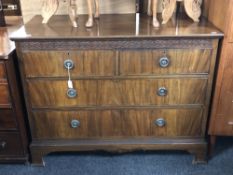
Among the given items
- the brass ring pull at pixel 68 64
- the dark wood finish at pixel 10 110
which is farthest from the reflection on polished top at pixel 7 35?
the brass ring pull at pixel 68 64

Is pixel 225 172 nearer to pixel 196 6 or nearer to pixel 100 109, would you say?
pixel 100 109

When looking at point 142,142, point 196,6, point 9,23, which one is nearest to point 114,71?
point 142,142

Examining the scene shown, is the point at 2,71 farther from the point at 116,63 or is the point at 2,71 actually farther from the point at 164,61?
the point at 164,61

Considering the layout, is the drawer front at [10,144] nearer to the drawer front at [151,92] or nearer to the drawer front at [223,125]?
the drawer front at [151,92]

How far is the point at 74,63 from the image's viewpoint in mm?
1394

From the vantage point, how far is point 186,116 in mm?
1528

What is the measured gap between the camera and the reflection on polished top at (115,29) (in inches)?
52.2

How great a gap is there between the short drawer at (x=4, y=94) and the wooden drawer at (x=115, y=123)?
6.4 inches

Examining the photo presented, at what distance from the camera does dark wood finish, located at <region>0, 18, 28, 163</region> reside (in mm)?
1395

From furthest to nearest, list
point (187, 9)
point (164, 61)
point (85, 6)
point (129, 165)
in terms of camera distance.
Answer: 1. point (85, 6)
2. point (129, 165)
3. point (187, 9)
4. point (164, 61)

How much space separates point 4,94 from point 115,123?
2.01 feet

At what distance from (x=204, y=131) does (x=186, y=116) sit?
151 mm

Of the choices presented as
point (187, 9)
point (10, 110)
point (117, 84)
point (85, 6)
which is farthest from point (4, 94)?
point (187, 9)

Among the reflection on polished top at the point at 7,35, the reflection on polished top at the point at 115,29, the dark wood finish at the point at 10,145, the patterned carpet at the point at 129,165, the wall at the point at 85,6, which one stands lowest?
the patterned carpet at the point at 129,165
